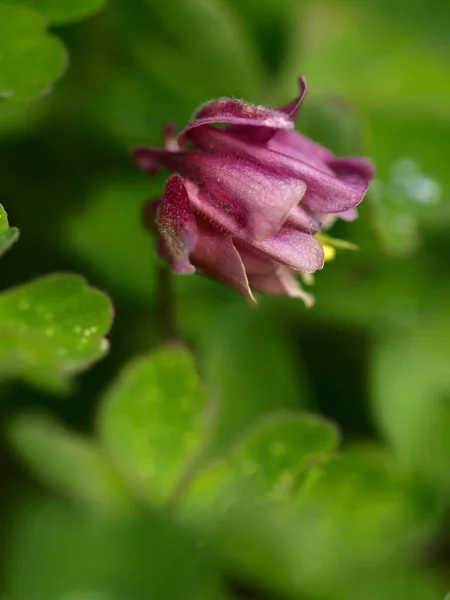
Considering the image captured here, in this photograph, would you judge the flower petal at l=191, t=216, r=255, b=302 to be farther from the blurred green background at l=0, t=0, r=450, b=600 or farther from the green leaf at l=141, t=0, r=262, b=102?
the green leaf at l=141, t=0, r=262, b=102

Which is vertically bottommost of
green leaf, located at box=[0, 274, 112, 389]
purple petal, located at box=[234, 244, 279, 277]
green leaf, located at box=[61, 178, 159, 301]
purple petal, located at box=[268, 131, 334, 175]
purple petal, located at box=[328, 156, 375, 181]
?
green leaf, located at box=[61, 178, 159, 301]

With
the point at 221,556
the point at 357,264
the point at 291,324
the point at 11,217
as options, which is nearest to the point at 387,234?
the point at 357,264

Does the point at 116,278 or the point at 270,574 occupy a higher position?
the point at 116,278

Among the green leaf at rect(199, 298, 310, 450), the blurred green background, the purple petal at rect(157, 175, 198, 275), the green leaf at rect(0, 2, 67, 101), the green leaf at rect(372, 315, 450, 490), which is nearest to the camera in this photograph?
the purple petal at rect(157, 175, 198, 275)

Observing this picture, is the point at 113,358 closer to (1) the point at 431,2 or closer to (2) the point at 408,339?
(2) the point at 408,339

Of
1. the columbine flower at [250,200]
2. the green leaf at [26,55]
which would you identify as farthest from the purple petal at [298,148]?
the green leaf at [26,55]

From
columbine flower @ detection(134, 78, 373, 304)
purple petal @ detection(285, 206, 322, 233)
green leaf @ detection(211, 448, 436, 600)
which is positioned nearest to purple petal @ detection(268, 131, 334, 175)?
columbine flower @ detection(134, 78, 373, 304)

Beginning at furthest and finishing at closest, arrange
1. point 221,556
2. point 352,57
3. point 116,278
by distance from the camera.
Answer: point 352,57 < point 116,278 < point 221,556
